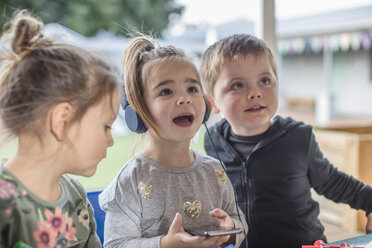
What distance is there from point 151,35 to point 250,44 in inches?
13.6

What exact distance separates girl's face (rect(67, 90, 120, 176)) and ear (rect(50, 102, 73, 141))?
0.02m

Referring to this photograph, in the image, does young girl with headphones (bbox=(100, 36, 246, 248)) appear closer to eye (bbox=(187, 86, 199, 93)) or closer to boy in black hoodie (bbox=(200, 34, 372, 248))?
eye (bbox=(187, 86, 199, 93))

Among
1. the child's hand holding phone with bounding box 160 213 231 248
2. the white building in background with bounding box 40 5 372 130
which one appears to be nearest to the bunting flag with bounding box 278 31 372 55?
the white building in background with bounding box 40 5 372 130

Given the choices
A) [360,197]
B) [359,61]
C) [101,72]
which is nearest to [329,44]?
[359,61]

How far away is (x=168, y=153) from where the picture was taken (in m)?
1.14

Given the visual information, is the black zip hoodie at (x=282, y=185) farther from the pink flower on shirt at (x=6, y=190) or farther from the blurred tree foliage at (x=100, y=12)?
the blurred tree foliage at (x=100, y=12)

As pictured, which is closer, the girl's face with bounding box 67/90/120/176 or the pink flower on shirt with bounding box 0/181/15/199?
the pink flower on shirt with bounding box 0/181/15/199

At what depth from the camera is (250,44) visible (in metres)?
1.40

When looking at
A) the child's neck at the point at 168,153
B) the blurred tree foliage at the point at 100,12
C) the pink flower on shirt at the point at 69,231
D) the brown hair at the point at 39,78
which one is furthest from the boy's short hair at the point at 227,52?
the blurred tree foliage at the point at 100,12

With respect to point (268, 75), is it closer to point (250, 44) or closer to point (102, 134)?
point (250, 44)

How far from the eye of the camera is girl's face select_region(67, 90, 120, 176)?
84cm

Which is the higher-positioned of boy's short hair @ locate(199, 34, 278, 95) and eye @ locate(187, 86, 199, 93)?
boy's short hair @ locate(199, 34, 278, 95)

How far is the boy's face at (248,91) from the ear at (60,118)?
68 cm

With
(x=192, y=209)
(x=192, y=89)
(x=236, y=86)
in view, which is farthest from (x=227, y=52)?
(x=192, y=209)
